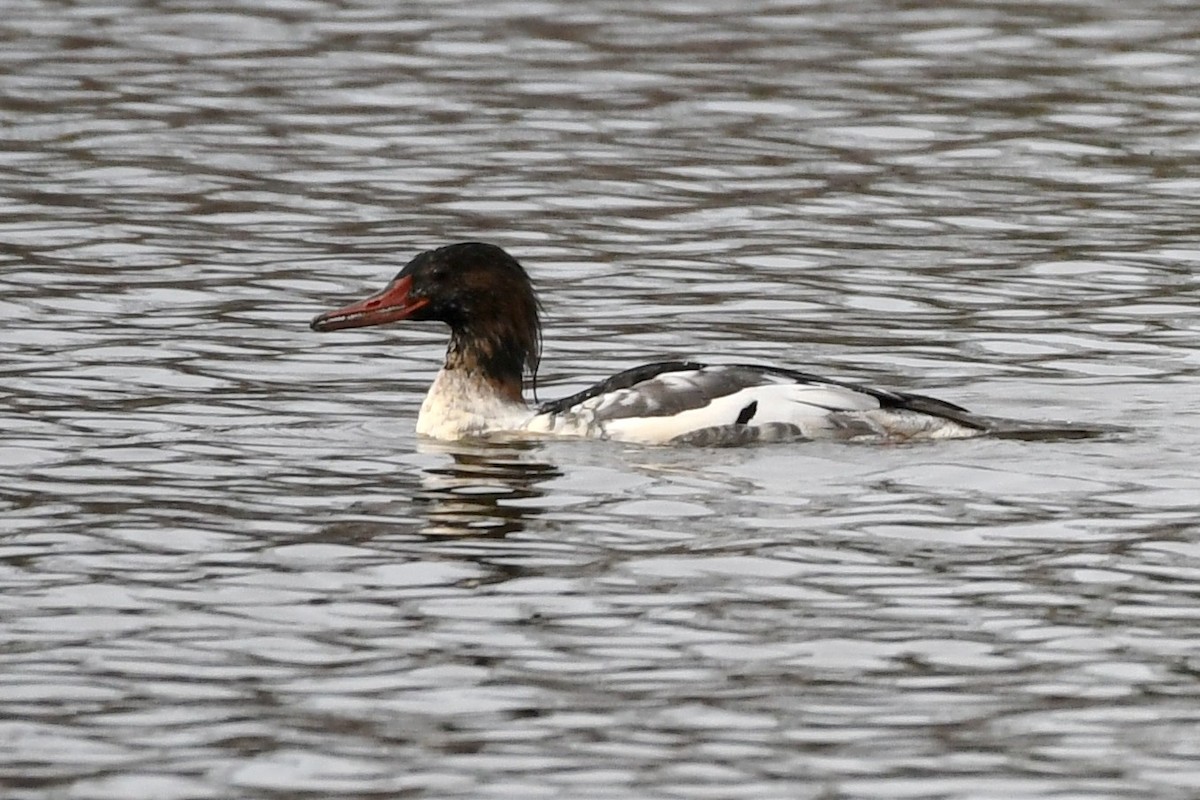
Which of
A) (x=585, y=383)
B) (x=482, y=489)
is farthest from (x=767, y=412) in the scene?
(x=585, y=383)

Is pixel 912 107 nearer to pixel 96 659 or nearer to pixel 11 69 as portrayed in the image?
pixel 11 69

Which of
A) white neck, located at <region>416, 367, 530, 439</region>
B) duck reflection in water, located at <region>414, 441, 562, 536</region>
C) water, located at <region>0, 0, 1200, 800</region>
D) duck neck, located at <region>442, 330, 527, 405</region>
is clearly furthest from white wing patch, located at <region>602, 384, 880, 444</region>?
duck neck, located at <region>442, 330, 527, 405</region>

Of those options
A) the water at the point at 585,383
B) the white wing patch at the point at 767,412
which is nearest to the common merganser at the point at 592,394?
the white wing patch at the point at 767,412

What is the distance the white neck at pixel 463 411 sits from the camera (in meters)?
12.6

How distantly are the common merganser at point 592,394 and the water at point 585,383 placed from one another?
19 centimetres

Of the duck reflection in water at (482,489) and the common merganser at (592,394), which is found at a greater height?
the common merganser at (592,394)

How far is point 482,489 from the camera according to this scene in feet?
37.9

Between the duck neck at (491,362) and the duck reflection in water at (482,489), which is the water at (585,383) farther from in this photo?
the duck neck at (491,362)

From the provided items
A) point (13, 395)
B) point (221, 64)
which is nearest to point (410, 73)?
point (221, 64)

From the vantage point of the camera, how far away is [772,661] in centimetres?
860

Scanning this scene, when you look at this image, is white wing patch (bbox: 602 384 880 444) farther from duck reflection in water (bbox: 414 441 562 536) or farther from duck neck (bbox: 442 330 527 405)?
duck neck (bbox: 442 330 527 405)

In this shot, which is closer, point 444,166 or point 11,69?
point 444,166

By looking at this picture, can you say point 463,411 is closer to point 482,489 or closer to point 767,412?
point 482,489

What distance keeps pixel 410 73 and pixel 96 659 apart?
13.9 m
